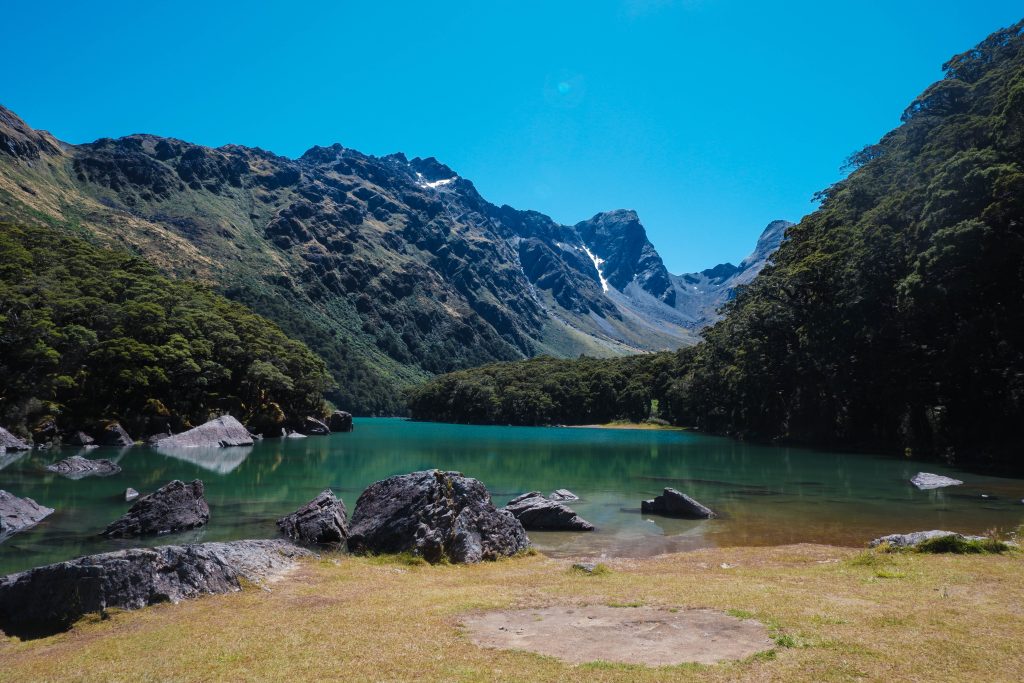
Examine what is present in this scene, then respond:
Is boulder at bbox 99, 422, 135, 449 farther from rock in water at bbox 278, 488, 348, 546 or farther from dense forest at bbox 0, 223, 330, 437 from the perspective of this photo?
rock in water at bbox 278, 488, 348, 546

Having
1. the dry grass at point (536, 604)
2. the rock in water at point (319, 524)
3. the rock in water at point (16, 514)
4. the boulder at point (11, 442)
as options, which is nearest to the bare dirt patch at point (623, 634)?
the dry grass at point (536, 604)

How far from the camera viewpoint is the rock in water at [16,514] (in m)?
23.2

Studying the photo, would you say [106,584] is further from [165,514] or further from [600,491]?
[600,491]

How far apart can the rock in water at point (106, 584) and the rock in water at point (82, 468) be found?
31.5 metres

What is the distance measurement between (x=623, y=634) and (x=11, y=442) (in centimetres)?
6424

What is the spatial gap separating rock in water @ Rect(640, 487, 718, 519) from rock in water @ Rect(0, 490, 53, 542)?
90.4 feet

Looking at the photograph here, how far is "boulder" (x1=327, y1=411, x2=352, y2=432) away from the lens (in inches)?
4525

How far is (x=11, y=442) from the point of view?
177 ft

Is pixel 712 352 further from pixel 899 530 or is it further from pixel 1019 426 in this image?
pixel 899 530

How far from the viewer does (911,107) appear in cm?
7144

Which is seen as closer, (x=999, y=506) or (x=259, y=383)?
(x=999, y=506)

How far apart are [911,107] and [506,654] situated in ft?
278

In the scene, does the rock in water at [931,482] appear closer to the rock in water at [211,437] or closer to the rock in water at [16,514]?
the rock in water at [16,514]

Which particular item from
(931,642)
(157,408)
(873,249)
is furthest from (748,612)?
(157,408)
